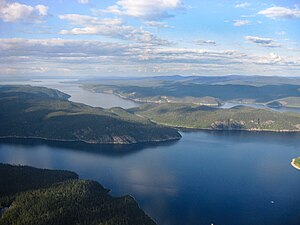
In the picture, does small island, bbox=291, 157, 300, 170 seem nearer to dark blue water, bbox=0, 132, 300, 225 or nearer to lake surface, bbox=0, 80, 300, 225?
dark blue water, bbox=0, 132, 300, 225

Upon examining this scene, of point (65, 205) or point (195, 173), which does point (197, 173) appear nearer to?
point (195, 173)

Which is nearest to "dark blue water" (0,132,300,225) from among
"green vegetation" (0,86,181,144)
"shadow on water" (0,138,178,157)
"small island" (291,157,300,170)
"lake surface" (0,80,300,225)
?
"lake surface" (0,80,300,225)

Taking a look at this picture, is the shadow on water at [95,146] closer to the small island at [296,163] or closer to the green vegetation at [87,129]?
the green vegetation at [87,129]

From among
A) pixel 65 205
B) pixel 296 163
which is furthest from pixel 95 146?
pixel 65 205

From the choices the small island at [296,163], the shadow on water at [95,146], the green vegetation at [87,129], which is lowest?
the shadow on water at [95,146]

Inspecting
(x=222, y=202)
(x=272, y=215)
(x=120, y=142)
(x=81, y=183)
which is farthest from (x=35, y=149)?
(x=272, y=215)

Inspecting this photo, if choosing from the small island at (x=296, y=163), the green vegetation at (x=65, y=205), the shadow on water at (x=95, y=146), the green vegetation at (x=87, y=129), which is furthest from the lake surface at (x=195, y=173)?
the green vegetation at (x=87, y=129)
